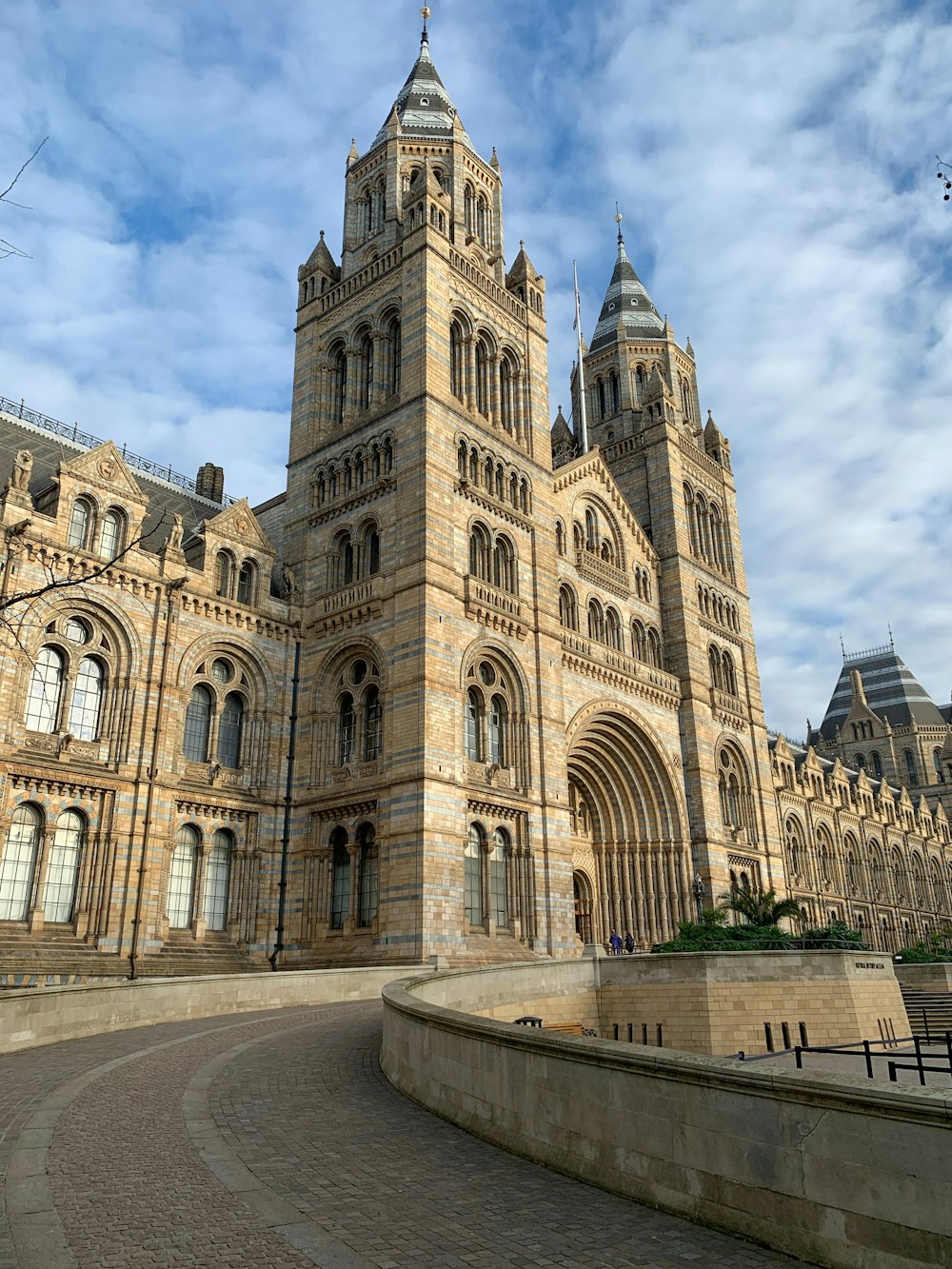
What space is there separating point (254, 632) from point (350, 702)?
3959 millimetres

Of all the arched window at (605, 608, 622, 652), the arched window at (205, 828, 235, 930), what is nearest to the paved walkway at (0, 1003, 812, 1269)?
the arched window at (205, 828, 235, 930)

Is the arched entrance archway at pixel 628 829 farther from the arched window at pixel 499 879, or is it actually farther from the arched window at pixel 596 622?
the arched window at pixel 499 879

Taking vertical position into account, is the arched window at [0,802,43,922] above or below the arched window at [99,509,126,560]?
below

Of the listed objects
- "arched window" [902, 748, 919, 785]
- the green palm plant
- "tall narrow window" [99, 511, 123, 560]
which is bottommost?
the green palm plant

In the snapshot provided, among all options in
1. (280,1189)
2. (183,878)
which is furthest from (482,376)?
(280,1189)

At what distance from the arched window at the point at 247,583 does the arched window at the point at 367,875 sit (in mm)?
8871

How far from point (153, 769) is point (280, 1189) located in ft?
70.2

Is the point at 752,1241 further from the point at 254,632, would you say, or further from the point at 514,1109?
the point at 254,632

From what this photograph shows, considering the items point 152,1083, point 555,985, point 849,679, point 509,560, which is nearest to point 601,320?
point 509,560

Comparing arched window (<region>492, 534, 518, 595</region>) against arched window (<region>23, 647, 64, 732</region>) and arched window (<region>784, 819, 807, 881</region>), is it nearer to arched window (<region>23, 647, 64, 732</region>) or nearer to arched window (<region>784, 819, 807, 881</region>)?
arched window (<region>23, 647, 64, 732</region>)

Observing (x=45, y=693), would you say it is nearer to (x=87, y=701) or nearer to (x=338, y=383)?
(x=87, y=701)

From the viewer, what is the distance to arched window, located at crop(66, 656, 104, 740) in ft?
89.7

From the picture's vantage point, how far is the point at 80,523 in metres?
28.7

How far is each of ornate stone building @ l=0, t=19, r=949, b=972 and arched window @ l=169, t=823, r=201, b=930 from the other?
0.29ft
